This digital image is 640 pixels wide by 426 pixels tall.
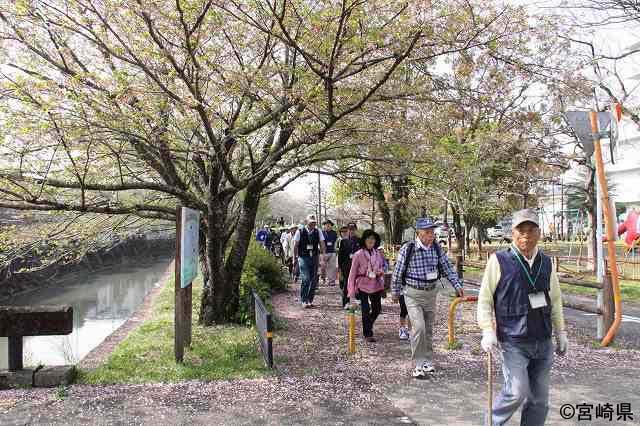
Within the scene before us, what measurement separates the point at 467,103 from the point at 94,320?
15.2 metres

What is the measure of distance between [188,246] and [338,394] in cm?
268

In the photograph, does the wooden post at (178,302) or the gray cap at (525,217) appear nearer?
the gray cap at (525,217)

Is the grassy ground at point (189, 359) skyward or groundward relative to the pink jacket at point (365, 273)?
groundward

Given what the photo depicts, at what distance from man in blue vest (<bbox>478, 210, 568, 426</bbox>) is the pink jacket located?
3.61 m

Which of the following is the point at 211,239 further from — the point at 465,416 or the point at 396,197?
the point at 396,197

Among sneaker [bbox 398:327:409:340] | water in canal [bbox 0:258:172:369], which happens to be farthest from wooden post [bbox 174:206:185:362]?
water in canal [bbox 0:258:172:369]

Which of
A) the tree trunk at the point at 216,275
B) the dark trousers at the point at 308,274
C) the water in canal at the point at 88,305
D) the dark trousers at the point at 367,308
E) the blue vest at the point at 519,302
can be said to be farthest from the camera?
the water in canal at the point at 88,305

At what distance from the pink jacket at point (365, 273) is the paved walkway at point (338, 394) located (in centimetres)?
90

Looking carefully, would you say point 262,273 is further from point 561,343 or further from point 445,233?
point 445,233

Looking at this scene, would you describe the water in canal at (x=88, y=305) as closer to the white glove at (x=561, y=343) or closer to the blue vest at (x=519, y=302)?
the blue vest at (x=519, y=302)

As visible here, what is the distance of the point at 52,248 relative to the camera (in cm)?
817

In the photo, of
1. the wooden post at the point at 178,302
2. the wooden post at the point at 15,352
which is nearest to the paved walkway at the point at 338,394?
the wooden post at the point at 15,352

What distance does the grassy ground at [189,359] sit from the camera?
563 centimetres

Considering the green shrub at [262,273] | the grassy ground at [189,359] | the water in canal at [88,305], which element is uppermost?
the green shrub at [262,273]
